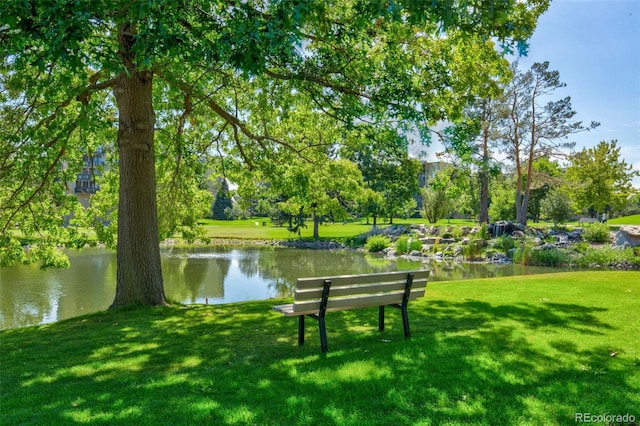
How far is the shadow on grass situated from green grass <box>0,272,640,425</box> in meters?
0.02

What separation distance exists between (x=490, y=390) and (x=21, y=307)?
45.0 feet

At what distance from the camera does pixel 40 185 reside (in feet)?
36.4

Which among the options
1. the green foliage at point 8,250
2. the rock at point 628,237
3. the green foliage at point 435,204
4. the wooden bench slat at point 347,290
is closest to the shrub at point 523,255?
the rock at point 628,237

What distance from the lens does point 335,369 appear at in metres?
4.64

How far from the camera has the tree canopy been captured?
4621 mm

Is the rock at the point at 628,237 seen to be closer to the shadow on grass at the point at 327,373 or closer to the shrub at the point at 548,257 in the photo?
the shrub at the point at 548,257

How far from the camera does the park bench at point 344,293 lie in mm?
5250

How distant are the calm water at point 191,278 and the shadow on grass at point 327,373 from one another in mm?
7096

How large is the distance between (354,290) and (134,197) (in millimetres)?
5218

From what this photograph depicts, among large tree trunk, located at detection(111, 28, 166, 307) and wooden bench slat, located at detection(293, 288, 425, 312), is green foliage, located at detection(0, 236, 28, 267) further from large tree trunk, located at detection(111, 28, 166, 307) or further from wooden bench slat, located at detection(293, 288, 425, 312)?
wooden bench slat, located at detection(293, 288, 425, 312)

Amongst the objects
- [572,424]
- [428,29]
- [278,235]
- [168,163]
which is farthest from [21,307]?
[278,235]

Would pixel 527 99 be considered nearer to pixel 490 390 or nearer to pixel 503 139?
pixel 503 139

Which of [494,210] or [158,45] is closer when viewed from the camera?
[158,45]

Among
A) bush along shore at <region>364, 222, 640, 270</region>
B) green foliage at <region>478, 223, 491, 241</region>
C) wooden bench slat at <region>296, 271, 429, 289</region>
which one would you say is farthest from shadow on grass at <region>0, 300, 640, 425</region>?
green foliage at <region>478, 223, 491, 241</region>
